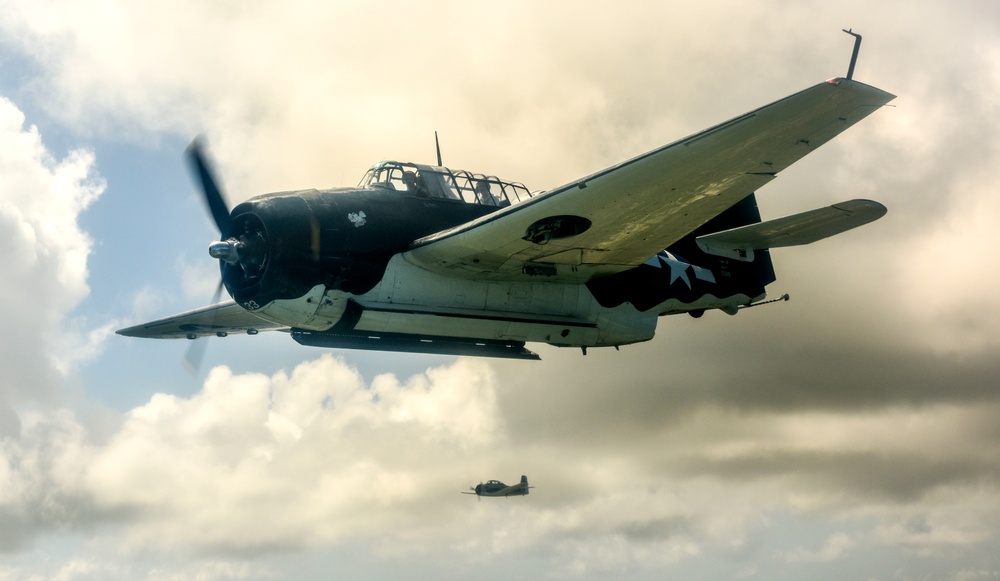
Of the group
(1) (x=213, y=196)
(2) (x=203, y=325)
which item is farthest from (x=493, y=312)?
(2) (x=203, y=325)

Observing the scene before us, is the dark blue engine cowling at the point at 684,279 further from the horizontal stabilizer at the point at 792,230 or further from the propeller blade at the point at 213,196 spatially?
the propeller blade at the point at 213,196

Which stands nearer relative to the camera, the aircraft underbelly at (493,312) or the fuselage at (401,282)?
the fuselage at (401,282)

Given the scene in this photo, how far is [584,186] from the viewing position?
18.1 metres

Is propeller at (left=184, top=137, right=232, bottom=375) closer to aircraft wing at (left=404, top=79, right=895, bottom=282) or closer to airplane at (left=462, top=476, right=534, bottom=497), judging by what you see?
aircraft wing at (left=404, top=79, right=895, bottom=282)

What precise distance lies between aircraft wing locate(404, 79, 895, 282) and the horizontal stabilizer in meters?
3.63

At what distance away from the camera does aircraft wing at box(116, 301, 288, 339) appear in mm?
26281

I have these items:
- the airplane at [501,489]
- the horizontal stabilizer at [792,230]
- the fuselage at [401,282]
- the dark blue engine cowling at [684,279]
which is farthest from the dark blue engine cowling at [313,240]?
the airplane at [501,489]

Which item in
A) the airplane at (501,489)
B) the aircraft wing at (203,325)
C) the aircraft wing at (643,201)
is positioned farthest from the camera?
the airplane at (501,489)

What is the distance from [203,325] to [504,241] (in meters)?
11.3

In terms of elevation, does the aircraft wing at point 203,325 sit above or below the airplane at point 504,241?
above

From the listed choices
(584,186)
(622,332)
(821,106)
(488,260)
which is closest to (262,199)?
(488,260)

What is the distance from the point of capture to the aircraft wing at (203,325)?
26.3 meters

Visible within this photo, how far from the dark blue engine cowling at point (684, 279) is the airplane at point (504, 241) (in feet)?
0.16

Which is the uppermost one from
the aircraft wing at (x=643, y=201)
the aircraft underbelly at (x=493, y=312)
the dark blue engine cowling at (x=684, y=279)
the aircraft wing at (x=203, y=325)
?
the aircraft wing at (x=203, y=325)
